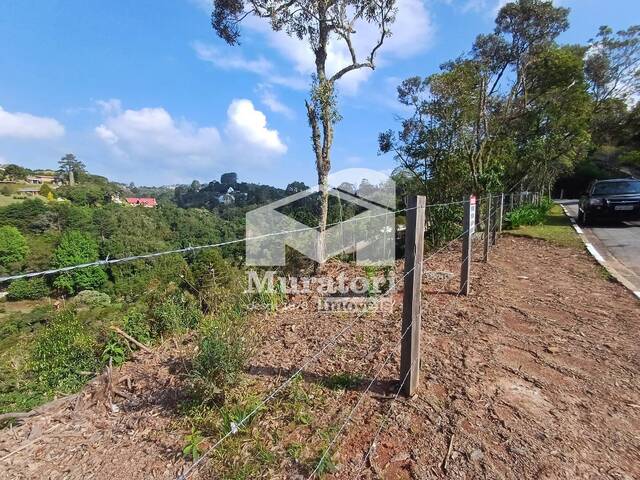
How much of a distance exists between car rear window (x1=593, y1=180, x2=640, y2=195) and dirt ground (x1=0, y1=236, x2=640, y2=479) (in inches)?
342

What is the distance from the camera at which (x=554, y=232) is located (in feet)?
30.6

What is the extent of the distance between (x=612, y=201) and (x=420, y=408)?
449 inches

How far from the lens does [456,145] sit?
11.6 metres

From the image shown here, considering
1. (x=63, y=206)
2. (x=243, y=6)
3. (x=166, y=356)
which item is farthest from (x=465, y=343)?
→ (x=63, y=206)

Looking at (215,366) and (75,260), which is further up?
(215,366)

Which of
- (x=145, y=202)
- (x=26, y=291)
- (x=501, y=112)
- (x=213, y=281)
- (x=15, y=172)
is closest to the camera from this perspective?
(x=213, y=281)

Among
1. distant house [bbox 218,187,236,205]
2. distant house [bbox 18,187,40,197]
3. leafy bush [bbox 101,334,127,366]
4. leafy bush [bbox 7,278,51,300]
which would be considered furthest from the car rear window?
distant house [bbox 18,187,40,197]

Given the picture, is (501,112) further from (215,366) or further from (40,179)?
(40,179)

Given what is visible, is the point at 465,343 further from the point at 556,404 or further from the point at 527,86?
the point at 527,86

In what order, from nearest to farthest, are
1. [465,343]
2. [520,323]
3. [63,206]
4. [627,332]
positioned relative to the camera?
[465,343], [627,332], [520,323], [63,206]

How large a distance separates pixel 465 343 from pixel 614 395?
1061 mm

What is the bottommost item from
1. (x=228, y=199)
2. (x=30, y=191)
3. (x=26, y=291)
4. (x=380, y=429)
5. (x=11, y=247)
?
(x=26, y=291)

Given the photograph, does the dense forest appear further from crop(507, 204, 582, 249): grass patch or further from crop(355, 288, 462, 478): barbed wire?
crop(355, 288, 462, 478): barbed wire

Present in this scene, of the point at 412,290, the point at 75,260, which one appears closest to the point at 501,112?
the point at 412,290
